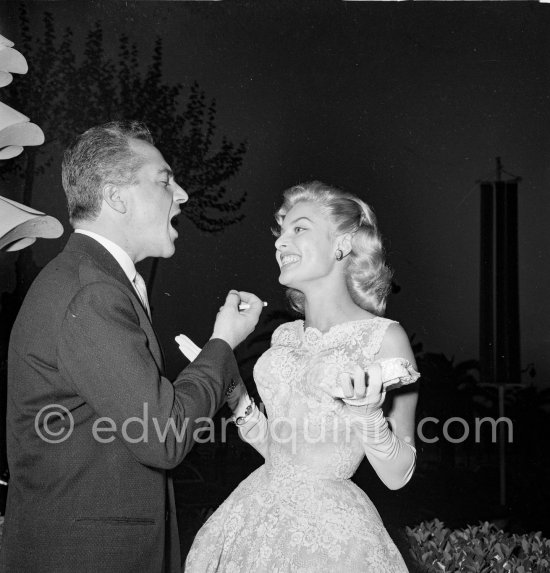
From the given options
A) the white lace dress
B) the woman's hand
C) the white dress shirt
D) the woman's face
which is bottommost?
the white lace dress

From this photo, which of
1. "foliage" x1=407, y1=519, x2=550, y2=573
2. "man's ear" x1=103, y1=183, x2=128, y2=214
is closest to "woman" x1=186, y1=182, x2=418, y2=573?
"man's ear" x1=103, y1=183, x2=128, y2=214

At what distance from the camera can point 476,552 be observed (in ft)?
8.64

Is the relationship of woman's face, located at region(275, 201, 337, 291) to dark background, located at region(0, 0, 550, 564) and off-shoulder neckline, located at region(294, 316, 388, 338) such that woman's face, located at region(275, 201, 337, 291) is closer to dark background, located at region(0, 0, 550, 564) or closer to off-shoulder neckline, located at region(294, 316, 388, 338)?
off-shoulder neckline, located at region(294, 316, 388, 338)

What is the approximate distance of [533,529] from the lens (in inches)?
133

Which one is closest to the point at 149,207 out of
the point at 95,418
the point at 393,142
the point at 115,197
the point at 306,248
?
the point at 115,197

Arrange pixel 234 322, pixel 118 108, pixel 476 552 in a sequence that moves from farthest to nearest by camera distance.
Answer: pixel 118 108, pixel 476 552, pixel 234 322

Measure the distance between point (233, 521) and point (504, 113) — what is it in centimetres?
253

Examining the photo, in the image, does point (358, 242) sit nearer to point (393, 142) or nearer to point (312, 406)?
point (312, 406)

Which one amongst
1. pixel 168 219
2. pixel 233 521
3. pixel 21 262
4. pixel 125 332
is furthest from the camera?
pixel 21 262

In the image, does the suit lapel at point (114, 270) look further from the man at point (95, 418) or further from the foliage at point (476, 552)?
the foliage at point (476, 552)

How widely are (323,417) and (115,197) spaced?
798 millimetres

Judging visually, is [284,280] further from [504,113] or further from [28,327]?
[504,113]

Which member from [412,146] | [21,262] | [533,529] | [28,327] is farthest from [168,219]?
[533,529]

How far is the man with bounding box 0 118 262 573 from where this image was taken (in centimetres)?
124
